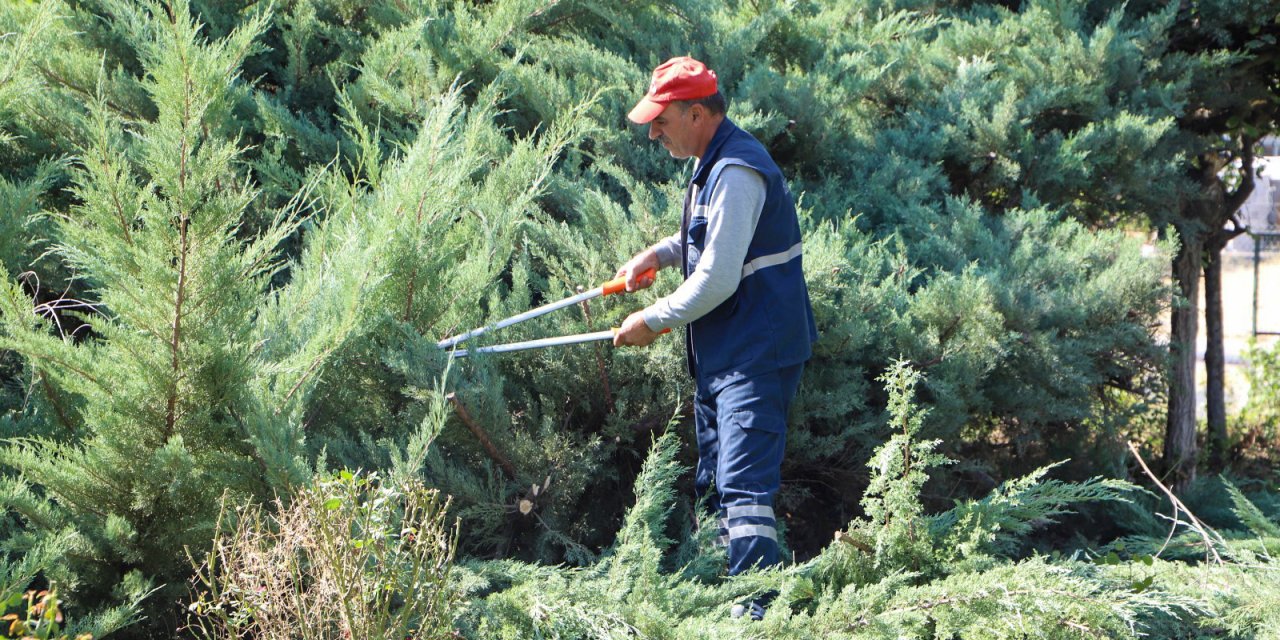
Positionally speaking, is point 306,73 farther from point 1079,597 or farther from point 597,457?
point 1079,597

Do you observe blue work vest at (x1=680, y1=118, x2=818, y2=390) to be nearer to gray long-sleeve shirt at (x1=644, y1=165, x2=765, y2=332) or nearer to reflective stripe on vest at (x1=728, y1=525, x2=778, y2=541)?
gray long-sleeve shirt at (x1=644, y1=165, x2=765, y2=332)

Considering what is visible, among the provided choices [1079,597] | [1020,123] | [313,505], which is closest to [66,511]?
[313,505]

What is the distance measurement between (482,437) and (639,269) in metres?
0.83

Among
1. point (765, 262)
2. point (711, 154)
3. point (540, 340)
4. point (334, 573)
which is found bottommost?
point (334, 573)

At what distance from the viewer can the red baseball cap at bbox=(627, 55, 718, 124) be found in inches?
140


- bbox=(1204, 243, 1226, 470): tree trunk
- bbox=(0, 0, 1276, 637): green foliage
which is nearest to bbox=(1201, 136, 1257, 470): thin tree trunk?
bbox=(1204, 243, 1226, 470): tree trunk

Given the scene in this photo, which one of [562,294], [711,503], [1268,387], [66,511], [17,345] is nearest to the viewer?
[17,345]

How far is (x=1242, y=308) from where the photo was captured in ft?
49.2

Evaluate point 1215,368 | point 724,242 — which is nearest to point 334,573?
point 724,242

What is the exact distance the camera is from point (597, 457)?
4.19 metres

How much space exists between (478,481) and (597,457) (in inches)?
22.1

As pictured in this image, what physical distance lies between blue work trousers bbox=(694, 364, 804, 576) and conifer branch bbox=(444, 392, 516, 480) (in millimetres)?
784

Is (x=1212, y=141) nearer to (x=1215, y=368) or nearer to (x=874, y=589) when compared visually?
(x=1215, y=368)

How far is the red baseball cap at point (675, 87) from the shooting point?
3.55 metres
